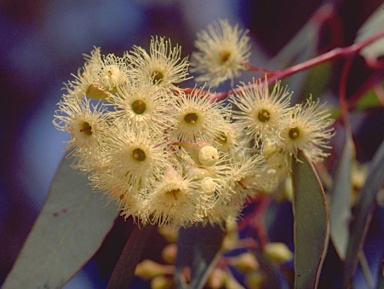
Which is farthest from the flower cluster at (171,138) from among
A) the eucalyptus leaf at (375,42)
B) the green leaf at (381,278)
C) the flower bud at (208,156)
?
the eucalyptus leaf at (375,42)

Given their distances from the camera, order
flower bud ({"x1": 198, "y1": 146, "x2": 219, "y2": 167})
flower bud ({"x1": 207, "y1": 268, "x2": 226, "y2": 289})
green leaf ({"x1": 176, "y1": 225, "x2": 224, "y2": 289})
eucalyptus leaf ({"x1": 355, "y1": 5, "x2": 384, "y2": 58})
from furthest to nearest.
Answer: eucalyptus leaf ({"x1": 355, "y1": 5, "x2": 384, "y2": 58}) → flower bud ({"x1": 207, "y1": 268, "x2": 226, "y2": 289}) → green leaf ({"x1": 176, "y1": 225, "x2": 224, "y2": 289}) → flower bud ({"x1": 198, "y1": 146, "x2": 219, "y2": 167})

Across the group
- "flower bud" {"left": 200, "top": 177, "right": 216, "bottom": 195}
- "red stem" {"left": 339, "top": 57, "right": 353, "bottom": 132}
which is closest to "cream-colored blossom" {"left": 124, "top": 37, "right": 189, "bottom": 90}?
"flower bud" {"left": 200, "top": 177, "right": 216, "bottom": 195}

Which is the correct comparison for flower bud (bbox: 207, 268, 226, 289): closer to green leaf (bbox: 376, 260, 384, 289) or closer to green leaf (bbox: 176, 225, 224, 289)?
green leaf (bbox: 176, 225, 224, 289)

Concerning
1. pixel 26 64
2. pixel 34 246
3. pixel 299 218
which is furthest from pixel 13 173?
pixel 299 218

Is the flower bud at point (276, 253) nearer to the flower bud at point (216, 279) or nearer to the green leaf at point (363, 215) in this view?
the flower bud at point (216, 279)

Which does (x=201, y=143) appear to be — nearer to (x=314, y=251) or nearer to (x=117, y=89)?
(x=117, y=89)
